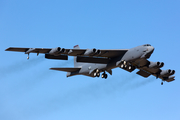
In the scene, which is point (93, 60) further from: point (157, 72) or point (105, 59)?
point (157, 72)

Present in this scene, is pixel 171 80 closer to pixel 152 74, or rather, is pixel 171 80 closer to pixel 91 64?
pixel 152 74

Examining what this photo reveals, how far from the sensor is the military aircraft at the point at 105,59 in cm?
3725

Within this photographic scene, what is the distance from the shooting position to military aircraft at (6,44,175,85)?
37250 mm

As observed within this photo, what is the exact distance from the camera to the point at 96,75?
4156 centimetres

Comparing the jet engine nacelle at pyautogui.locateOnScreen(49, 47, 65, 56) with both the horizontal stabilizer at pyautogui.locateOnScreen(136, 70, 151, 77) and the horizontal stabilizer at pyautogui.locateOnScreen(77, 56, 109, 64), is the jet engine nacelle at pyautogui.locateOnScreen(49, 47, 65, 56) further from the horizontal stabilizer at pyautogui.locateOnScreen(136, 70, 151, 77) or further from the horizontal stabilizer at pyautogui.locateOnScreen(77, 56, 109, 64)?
the horizontal stabilizer at pyautogui.locateOnScreen(136, 70, 151, 77)

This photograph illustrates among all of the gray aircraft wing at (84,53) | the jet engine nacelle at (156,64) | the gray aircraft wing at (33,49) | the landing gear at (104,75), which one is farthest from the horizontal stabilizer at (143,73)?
the gray aircraft wing at (33,49)

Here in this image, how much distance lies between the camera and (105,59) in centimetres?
4084

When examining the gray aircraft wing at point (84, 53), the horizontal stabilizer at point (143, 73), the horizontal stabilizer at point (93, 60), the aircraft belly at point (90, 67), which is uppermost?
the gray aircraft wing at point (84, 53)

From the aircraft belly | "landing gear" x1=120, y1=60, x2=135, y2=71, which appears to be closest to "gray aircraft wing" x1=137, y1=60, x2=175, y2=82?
"landing gear" x1=120, y1=60, x2=135, y2=71

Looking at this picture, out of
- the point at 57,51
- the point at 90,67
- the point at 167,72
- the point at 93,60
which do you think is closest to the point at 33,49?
the point at 57,51

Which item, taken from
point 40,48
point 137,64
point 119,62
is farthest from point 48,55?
point 137,64

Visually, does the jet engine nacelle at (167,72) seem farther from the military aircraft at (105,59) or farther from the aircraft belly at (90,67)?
the aircraft belly at (90,67)

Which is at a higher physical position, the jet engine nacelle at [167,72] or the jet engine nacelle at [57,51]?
the jet engine nacelle at [57,51]

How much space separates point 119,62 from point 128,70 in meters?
3.04
